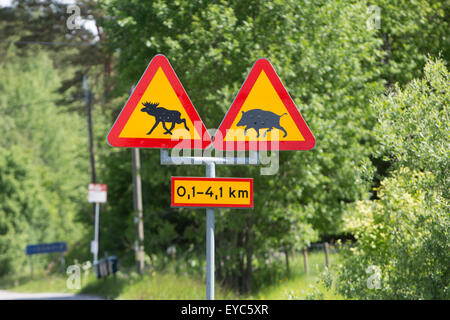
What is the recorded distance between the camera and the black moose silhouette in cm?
414

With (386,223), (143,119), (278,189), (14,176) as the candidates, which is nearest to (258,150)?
(143,119)

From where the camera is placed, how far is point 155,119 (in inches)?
164

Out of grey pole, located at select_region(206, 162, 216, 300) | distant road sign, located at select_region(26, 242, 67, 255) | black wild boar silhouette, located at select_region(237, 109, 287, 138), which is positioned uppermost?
black wild boar silhouette, located at select_region(237, 109, 287, 138)

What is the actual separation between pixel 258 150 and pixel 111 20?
33.4 ft

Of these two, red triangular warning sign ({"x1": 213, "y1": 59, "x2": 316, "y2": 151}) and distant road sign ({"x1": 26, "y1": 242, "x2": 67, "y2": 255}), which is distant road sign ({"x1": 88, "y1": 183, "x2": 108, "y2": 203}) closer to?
distant road sign ({"x1": 26, "y1": 242, "x2": 67, "y2": 255})

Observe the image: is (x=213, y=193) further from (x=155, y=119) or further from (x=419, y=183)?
(x=419, y=183)

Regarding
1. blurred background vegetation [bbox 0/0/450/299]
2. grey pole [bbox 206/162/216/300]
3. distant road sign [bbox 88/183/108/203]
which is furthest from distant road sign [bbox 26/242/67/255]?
grey pole [bbox 206/162/216/300]

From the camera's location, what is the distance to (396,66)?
13125 mm

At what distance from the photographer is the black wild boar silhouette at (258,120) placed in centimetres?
414

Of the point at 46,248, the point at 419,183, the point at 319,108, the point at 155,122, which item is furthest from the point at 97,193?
the point at 155,122

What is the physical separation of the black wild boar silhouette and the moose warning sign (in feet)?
0.93

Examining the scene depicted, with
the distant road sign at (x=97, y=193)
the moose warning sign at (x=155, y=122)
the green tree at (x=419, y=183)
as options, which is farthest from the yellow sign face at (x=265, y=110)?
the distant road sign at (x=97, y=193)

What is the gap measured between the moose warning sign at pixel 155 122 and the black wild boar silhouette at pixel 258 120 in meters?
0.28

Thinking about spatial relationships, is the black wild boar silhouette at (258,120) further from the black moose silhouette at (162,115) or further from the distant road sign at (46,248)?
the distant road sign at (46,248)
